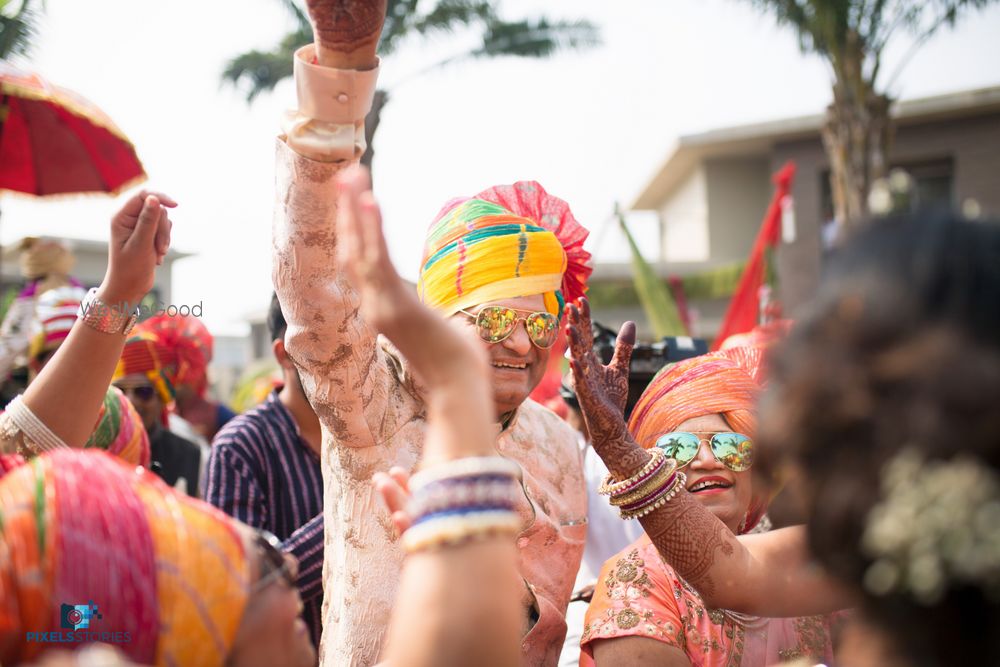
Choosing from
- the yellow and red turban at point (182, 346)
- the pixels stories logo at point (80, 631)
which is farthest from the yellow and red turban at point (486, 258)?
the yellow and red turban at point (182, 346)

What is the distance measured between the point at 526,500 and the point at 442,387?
1409 millimetres

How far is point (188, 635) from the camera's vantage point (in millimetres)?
1341

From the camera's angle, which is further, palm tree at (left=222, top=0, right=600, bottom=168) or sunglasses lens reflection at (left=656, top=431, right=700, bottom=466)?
palm tree at (left=222, top=0, right=600, bottom=168)

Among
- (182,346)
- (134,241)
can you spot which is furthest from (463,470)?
(182,346)

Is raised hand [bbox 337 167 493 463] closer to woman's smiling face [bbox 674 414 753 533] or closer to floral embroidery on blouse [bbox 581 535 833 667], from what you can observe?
floral embroidery on blouse [bbox 581 535 833 667]

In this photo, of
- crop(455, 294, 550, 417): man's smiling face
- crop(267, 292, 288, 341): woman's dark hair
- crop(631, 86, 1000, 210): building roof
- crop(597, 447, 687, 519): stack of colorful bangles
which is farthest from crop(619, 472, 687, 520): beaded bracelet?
crop(631, 86, 1000, 210): building roof

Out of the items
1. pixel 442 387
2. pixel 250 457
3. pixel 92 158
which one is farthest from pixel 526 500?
pixel 92 158

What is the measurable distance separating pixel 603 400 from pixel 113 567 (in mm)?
1239

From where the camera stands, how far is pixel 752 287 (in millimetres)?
8484

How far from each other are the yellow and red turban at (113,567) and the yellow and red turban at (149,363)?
13.6 feet

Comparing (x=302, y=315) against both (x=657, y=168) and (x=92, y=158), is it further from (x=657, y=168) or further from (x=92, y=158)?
(x=657, y=168)

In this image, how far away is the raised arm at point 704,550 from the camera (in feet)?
7.15

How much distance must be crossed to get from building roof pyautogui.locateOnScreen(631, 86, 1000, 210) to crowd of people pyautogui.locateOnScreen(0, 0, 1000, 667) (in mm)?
20105

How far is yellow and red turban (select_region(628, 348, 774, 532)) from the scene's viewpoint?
2.76m
